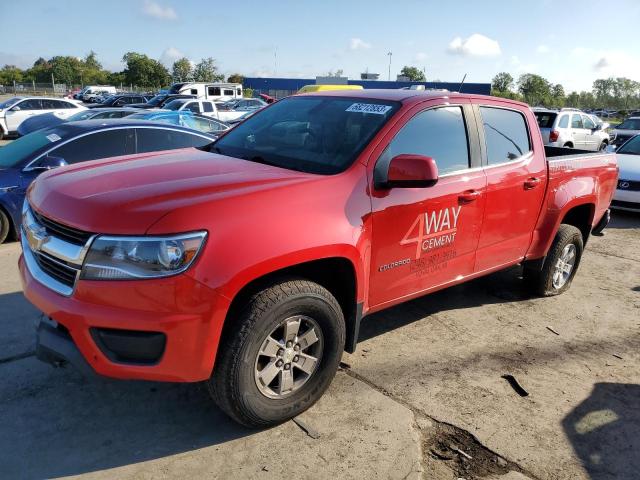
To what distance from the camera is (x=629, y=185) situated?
9266 millimetres

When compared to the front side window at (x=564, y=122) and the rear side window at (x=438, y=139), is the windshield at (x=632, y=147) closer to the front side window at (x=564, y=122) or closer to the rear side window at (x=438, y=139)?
the front side window at (x=564, y=122)

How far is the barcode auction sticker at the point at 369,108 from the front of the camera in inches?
135

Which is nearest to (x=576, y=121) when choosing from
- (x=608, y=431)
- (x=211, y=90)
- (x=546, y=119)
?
(x=546, y=119)

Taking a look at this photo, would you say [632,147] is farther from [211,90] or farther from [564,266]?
[211,90]

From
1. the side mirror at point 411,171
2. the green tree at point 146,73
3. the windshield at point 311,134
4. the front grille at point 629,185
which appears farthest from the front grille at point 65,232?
the green tree at point 146,73

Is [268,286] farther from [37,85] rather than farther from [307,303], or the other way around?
[37,85]

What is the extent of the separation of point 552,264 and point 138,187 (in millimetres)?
3965

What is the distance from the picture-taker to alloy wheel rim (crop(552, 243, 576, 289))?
5.12 meters

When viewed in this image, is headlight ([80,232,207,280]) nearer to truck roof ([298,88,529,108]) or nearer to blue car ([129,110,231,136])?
truck roof ([298,88,529,108])

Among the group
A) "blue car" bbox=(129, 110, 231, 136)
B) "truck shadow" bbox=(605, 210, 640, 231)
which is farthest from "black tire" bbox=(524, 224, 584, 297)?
"blue car" bbox=(129, 110, 231, 136)

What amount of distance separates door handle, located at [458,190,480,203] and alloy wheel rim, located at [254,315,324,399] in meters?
1.45

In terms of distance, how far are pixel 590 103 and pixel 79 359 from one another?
110155 millimetres

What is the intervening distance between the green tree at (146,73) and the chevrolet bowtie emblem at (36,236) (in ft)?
242

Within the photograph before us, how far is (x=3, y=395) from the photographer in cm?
313
